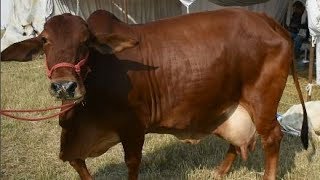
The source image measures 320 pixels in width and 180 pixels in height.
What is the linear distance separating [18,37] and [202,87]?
33.9 ft

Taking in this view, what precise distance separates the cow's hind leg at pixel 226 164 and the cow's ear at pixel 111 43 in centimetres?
161

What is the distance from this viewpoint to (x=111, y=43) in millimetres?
2924

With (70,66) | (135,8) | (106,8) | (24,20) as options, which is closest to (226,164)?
(70,66)

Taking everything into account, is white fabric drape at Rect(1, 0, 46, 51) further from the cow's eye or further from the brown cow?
the cow's eye

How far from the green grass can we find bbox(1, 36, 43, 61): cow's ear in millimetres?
1251

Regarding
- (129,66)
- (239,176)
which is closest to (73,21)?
(129,66)

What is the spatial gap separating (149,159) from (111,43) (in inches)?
69.2

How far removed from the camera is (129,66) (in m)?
3.24

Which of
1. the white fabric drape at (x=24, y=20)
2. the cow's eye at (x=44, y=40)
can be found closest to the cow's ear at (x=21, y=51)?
the cow's eye at (x=44, y=40)

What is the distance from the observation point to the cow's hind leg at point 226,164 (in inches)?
159

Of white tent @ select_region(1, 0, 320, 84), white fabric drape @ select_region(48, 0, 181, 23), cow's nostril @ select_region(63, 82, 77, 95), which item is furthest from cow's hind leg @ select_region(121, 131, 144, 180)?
white fabric drape @ select_region(48, 0, 181, 23)

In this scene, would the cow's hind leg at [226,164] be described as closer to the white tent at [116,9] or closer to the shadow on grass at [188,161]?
the shadow on grass at [188,161]

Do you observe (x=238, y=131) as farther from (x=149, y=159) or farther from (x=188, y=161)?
(x=149, y=159)

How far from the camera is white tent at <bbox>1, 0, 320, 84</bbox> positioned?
933 centimetres
